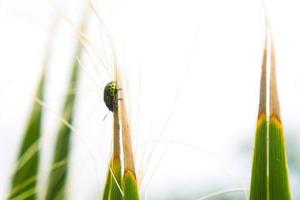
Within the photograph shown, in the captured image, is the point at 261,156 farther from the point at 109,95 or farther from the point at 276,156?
the point at 109,95

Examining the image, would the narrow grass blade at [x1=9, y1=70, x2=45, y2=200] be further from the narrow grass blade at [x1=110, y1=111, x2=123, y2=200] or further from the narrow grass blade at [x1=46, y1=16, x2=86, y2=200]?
the narrow grass blade at [x1=110, y1=111, x2=123, y2=200]

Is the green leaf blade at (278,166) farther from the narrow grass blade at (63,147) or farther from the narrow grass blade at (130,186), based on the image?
the narrow grass blade at (63,147)

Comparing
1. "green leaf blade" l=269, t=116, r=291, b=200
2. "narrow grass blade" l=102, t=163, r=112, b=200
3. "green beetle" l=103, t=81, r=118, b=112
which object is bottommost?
"narrow grass blade" l=102, t=163, r=112, b=200

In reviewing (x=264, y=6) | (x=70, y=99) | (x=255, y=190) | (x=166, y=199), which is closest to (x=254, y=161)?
(x=255, y=190)

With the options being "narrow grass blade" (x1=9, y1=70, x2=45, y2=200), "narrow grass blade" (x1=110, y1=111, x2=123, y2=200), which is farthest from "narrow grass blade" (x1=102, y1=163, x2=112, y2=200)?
"narrow grass blade" (x1=9, y1=70, x2=45, y2=200)

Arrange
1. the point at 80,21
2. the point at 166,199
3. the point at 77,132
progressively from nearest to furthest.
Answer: the point at 77,132 < the point at 80,21 < the point at 166,199

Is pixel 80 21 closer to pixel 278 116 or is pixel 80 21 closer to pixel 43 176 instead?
pixel 43 176
